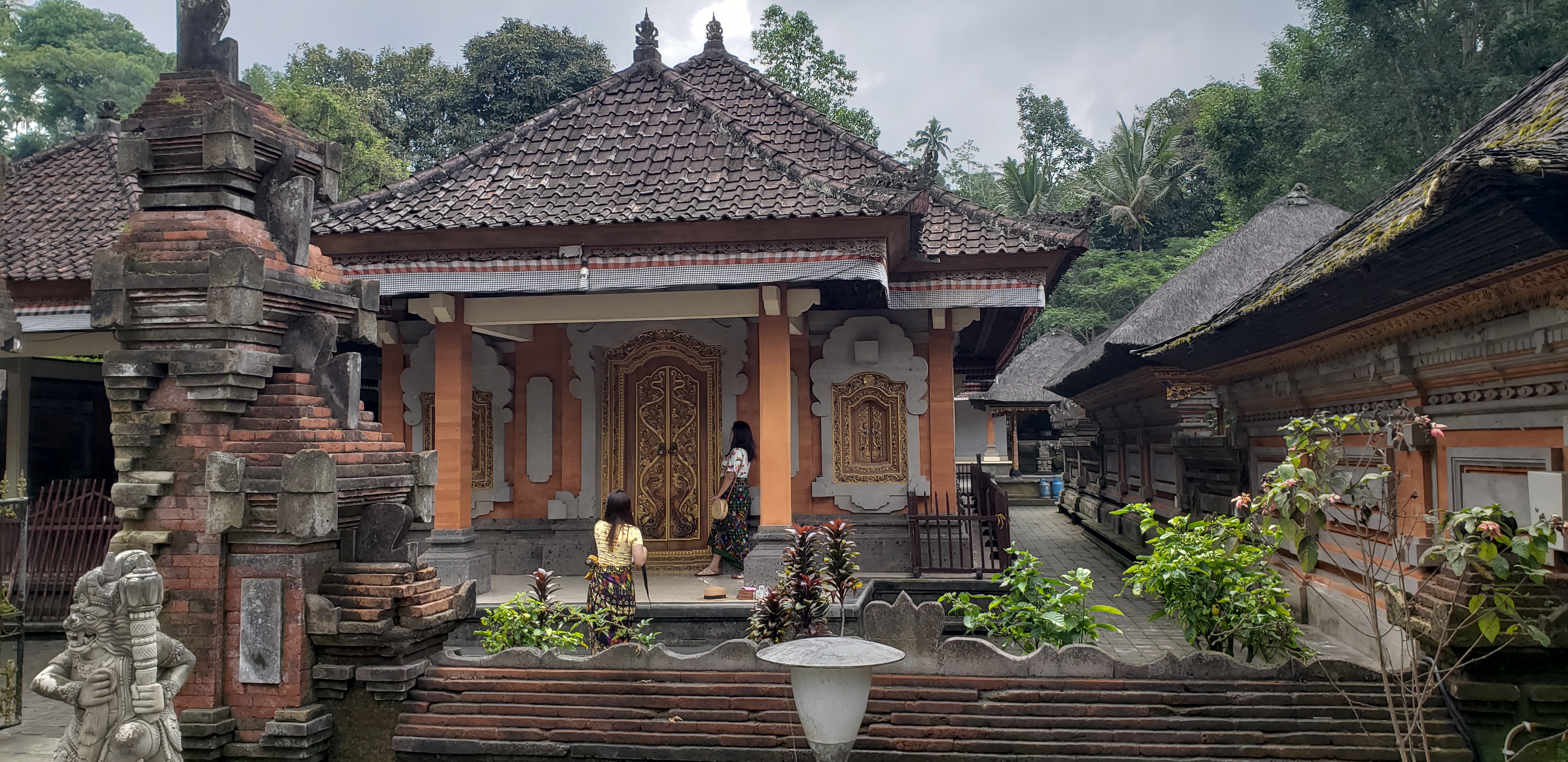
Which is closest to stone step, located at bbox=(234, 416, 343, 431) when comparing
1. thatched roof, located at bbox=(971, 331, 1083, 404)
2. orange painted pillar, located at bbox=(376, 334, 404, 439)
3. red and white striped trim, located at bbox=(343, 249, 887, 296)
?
red and white striped trim, located at bbox=(343, 249, 887, 296)

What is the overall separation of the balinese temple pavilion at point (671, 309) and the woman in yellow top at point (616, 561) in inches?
82.6

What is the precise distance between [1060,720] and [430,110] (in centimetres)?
3003

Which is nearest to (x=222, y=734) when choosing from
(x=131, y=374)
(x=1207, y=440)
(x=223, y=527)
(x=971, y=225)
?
(x=223, y=527)

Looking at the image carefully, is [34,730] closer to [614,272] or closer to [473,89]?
[614,272]

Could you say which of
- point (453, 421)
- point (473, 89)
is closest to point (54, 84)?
point (473, 89)

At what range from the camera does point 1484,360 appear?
17.6ft

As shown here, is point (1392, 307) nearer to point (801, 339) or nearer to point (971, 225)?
point (971, 225)

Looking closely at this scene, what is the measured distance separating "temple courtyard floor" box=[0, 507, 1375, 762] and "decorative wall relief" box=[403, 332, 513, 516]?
1078mm

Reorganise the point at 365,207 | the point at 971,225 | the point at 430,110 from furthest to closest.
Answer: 1. the point at 430,110
2. the point at 971,225
3. the point at 365,207

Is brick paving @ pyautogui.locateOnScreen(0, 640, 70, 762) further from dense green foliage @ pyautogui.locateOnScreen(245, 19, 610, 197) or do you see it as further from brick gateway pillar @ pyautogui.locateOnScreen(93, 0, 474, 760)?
dense green foliage @ pyautogui.locateOnScreen(245, 19, 610, 197)

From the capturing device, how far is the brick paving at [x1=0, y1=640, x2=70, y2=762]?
603cm

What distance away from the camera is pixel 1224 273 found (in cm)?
1281

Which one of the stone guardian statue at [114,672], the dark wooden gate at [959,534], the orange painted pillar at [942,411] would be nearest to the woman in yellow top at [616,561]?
the stone guardian statue at [114,672]

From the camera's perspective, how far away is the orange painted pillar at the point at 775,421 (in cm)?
949
